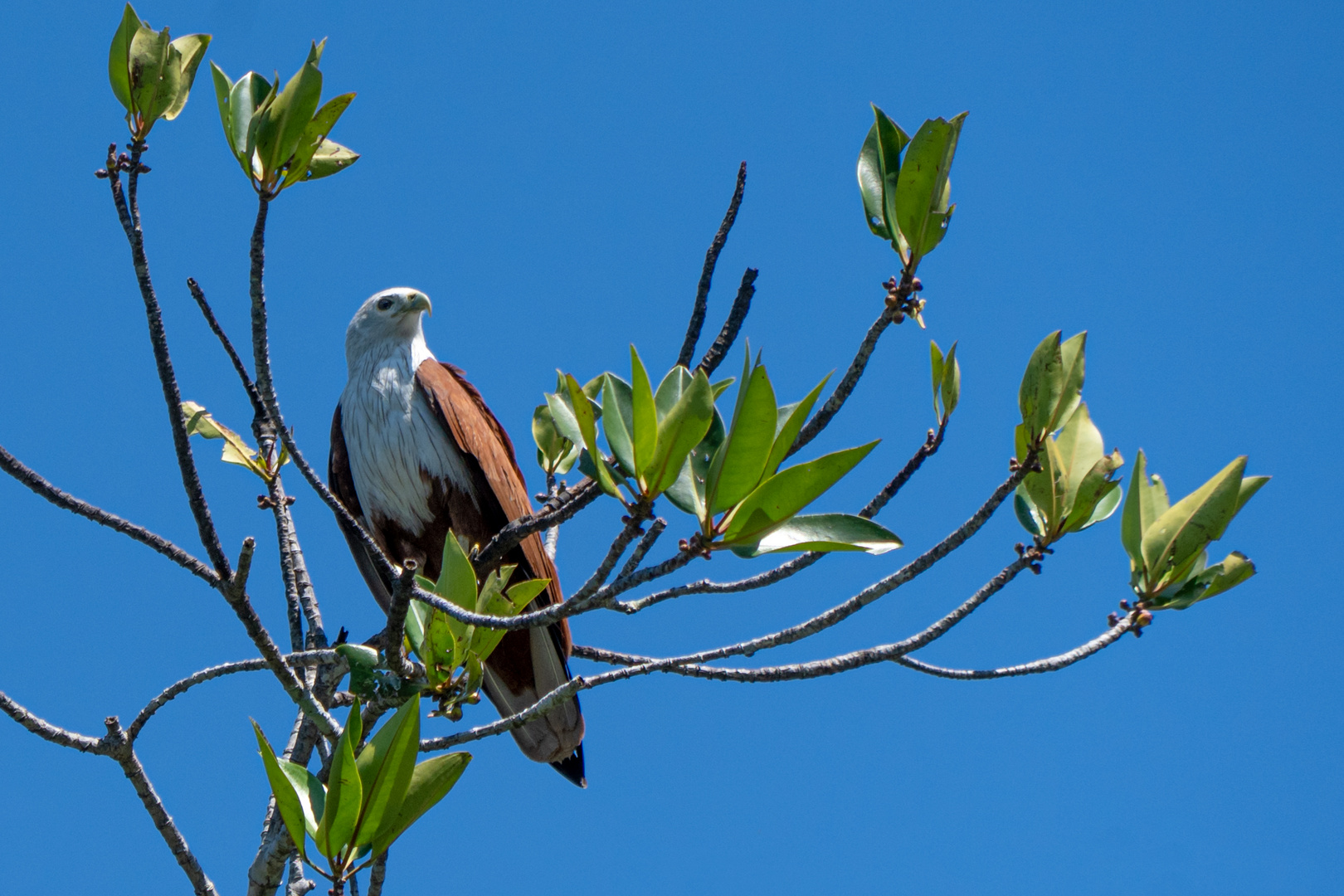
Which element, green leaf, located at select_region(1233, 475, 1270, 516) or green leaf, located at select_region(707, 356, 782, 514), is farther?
green leaf, located at select_region(1233, 475, 1270, 516)

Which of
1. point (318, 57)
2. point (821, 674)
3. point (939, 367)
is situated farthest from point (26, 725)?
point (939, 367)

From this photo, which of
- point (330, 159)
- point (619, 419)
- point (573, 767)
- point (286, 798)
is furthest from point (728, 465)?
point (573, 767)

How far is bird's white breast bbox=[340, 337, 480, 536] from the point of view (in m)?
5.69

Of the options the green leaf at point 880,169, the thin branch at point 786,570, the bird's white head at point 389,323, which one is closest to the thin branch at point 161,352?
the thin branch at point 786,570

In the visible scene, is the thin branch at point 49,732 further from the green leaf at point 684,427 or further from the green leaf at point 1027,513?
the green leaf at point 1027,513

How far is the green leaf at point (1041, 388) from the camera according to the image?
2.68m

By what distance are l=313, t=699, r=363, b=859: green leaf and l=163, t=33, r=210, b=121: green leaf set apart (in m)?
1.71

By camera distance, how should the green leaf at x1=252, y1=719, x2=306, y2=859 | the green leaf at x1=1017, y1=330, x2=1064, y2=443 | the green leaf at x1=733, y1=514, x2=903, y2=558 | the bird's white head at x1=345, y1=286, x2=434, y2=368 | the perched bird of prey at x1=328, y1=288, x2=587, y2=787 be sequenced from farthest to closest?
the bird's white head at x1=345, y1=286, x2=434, y2=368 < the perched bird of prey at x1=328, y1=288, x2=587, y2=787 < the green leaf at x1=252, y1=719, x2=306, y2=859 < the green leaf at x1=1017, y1=330, x2=1064, y2=443 < the green leaf at x1=733, y1=514, x2=903, y2=558

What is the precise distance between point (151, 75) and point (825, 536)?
220 cm

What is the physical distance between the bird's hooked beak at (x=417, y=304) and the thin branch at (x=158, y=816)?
3.32m

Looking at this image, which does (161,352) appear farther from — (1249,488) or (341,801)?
(1249,488)

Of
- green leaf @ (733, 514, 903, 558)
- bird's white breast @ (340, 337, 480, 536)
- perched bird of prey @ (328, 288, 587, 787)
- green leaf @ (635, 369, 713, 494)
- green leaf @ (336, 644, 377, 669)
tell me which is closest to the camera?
green leaf @ (635, 369, 713, 494)

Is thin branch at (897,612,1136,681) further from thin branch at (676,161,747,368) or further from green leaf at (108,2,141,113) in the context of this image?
green leaf at (108,2,141,113)

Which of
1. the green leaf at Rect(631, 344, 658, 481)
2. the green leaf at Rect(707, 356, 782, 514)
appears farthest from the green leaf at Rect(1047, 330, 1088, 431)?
the green leaf at Rect(631, 344, 658, 481)
